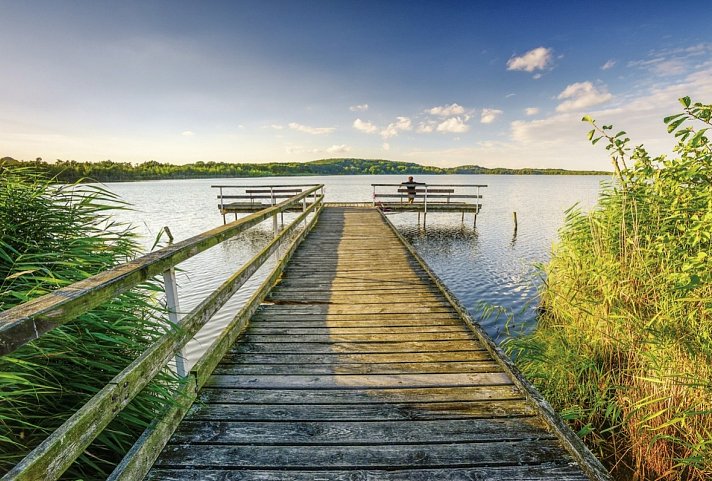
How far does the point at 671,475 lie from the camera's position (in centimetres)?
279

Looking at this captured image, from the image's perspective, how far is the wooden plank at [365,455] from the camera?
1769 millimetres

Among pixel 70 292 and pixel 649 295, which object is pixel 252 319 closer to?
pixel 70 292

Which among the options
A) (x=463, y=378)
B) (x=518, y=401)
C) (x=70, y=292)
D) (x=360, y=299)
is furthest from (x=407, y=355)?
(x=70, y=292)

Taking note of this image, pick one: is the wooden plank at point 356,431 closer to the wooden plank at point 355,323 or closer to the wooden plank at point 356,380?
the wooden plank at point 356,380

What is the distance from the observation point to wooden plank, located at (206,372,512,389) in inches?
97.8

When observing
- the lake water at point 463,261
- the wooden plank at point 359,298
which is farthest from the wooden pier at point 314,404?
the lake water at point 463,261

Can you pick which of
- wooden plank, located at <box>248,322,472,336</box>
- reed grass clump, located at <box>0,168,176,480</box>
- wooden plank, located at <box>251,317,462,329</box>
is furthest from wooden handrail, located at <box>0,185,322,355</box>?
wooden plank, located at <box>251,317,462,329</box>

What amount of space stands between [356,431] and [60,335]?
5.88 feet

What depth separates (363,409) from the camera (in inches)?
87.7

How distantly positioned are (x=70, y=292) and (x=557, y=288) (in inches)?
295

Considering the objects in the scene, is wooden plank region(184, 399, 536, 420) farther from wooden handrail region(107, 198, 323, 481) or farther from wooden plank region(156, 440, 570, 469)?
wooden plank region(156, 440, 570, 469)

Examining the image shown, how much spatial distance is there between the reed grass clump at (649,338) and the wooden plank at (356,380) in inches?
45.4

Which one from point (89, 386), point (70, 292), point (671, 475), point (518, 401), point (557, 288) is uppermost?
point (70, 292)

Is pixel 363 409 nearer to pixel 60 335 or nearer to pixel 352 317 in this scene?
pixel 352 317
